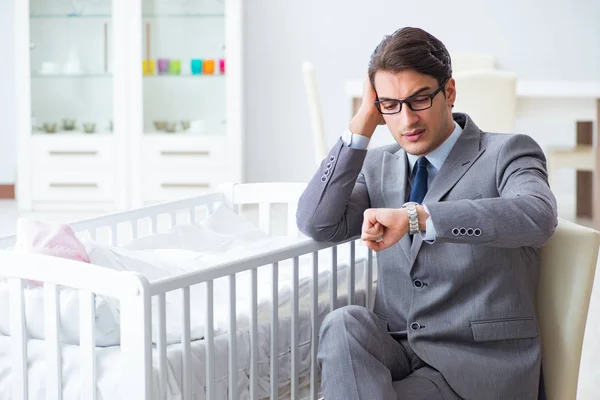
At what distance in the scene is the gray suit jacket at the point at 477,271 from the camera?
157cm

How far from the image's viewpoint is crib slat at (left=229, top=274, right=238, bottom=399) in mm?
1712

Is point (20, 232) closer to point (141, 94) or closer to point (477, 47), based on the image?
point (141, 94)

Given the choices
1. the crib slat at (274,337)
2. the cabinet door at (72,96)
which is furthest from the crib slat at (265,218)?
the cabinet door at (72,96)

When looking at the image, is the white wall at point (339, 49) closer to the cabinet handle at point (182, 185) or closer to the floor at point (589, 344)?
the cabinet handle at point (182, 185)

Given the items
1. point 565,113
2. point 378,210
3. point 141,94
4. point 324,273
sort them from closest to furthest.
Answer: point 378,210 < point 324,273 < point 565,113 < point 141,94

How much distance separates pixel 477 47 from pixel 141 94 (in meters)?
1.83

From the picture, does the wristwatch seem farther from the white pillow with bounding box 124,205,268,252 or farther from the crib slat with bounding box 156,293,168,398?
the white pillow with bounding box 124,205,268,252

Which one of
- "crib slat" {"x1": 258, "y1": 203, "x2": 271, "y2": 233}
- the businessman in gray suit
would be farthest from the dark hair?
"crib slat" {"x1": 258, "y1": 203, "x2": 271, "y2": 233}

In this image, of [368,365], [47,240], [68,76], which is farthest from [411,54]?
[68,76]

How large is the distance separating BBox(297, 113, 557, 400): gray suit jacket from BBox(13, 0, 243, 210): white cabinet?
342 centimetres

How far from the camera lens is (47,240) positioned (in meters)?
1.81

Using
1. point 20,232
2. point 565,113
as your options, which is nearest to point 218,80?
point 565,113

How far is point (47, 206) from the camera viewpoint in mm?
5207

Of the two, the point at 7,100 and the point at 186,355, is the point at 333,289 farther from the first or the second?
the point at 7,100
